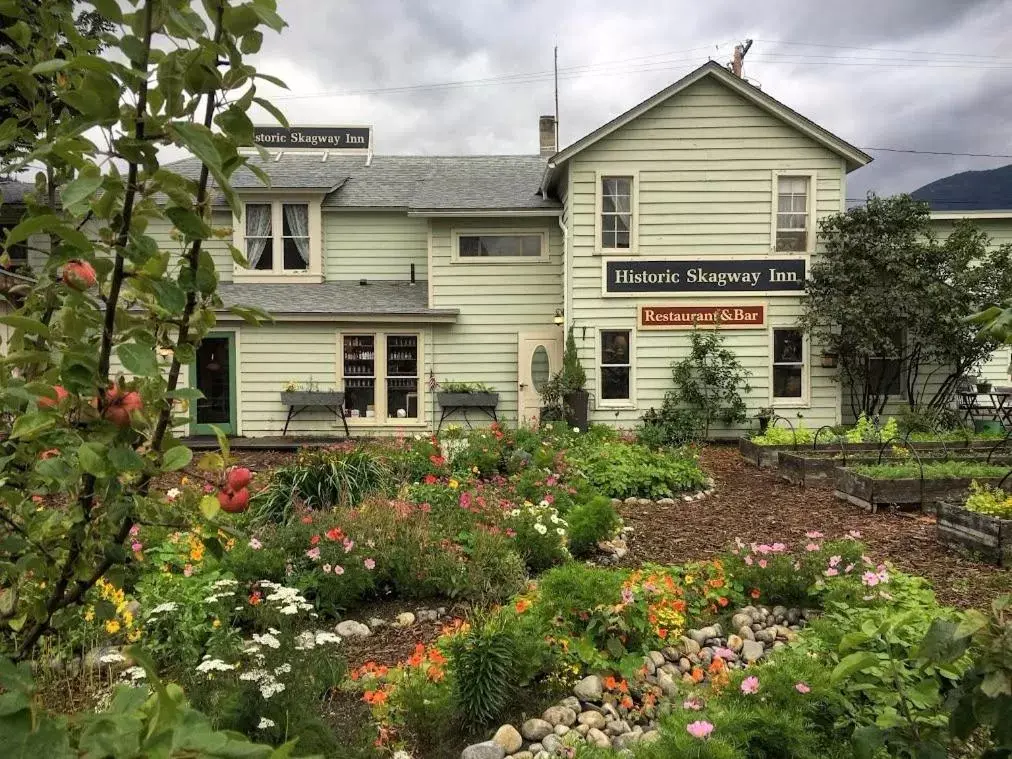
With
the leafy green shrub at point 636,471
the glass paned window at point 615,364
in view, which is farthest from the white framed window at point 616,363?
the leafy green shrub at point 636,471

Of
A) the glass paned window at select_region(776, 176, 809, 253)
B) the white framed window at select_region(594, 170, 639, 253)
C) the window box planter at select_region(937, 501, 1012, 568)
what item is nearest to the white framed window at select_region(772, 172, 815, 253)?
the glass paned window at select_region(776, 176, 809, 253)

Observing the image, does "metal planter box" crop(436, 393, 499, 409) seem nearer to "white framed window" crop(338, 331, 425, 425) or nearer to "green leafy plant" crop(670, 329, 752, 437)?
"white framed window" crop(338, 331, 425, 425)

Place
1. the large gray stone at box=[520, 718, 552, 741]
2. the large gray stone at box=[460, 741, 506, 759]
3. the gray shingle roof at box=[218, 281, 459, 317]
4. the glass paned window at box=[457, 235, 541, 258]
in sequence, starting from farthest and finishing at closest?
the glass paned window at box=[457, 235, 541, 258] < the gray shingle roof at box=[218, 281, 459, 317] < the large gray stone at box=[520, 718, 552, 741] < the large gray stone at box=[460, 741, 506, 759]

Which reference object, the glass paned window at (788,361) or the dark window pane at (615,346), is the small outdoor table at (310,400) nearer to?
the dark window pane at (615,346)

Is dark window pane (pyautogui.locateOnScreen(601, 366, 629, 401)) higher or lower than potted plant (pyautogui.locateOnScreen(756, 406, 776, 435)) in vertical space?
higher

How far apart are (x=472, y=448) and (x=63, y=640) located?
17.3ft

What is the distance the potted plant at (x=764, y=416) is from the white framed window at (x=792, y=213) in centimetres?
297

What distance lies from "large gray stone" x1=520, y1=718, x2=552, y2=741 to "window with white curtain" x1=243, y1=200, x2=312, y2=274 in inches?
515

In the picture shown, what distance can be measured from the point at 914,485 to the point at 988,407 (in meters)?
7.47

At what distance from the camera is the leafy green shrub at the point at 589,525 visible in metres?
6.17

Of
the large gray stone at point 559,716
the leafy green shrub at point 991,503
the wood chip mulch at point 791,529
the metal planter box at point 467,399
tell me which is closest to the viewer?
the large gray stone at point 559,716

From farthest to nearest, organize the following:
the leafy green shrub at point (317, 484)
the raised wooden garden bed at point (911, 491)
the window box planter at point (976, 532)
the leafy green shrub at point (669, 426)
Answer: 1. the leafy green shrub at point (669, 426)
2. the raised wooden garden bed at point (911, 491)
3. the leafy green shrub at point (317, 484)
4. the window box planter at point (976, 532)

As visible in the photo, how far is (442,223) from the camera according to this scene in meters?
14.2

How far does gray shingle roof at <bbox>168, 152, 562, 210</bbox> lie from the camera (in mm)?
14383
